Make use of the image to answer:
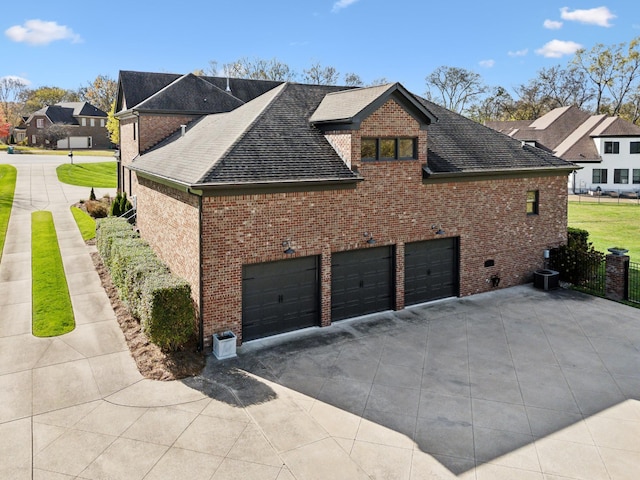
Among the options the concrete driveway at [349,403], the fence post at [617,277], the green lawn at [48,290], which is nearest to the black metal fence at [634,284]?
→ the fence post at [617,277]

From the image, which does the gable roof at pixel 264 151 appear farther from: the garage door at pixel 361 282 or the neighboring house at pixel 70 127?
the neighboring house at pixel 70 127

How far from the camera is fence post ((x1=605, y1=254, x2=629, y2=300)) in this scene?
59.2 feet

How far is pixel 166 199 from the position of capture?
17094mm

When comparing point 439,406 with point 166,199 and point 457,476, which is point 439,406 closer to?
point 457,476

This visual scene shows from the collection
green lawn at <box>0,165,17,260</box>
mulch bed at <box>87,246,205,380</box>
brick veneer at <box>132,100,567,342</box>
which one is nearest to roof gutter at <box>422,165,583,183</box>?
brick veneer at <box>132,100,567,342</box>

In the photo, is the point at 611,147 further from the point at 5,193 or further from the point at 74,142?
the point at 74,142

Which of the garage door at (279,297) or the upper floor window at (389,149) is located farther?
the upper floor window at (389,149)

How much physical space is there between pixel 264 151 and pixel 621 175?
50.2 metres

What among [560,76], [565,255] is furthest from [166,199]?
[560,76]

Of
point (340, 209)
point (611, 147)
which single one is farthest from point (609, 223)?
point (340, 209)

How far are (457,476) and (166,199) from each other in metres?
12.7

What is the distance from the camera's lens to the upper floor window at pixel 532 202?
20.2 m

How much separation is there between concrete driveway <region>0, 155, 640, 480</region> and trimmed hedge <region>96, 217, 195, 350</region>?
3.30 feet

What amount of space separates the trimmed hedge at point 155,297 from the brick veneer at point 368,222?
0.63 meters
